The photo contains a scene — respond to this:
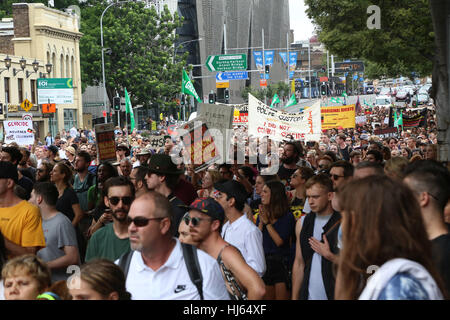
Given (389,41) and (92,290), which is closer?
(92,290)

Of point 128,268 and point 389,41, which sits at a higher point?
point 389,41

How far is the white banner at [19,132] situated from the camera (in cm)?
2420

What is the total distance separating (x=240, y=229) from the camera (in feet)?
21.5

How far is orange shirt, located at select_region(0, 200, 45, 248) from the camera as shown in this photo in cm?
620

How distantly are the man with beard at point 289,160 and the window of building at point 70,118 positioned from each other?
159 ft

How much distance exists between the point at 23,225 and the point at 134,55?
5503 cm

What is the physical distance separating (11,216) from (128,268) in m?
2.22

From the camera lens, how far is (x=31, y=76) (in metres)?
53.0

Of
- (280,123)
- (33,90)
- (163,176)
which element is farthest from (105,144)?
(33,90)

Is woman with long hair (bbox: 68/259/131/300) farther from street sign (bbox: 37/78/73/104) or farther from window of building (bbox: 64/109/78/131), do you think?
window of building (bbox: 64/109/78/131)

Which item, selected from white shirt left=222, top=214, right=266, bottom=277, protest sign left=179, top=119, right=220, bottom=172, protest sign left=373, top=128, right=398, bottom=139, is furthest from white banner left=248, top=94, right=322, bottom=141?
white shirt left=222, top=214, right=266, bottom=277

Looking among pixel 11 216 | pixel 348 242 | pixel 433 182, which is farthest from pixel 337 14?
pixel 348 242
